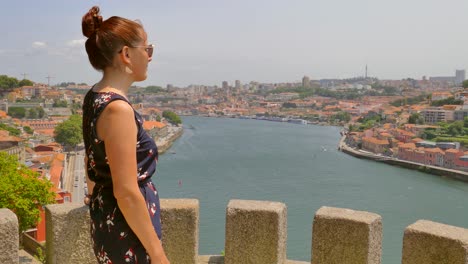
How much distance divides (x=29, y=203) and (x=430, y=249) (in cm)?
503

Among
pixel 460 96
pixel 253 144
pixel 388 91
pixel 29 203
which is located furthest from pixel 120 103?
pixel 388 91

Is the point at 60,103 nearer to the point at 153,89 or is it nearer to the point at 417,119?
the point at 417,119

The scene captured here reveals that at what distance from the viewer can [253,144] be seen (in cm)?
3209

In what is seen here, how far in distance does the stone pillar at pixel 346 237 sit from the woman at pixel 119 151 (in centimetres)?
68

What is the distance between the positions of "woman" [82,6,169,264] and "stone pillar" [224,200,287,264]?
1.99 feet

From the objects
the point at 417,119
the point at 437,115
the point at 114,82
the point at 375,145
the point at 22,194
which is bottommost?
the point at 375,145

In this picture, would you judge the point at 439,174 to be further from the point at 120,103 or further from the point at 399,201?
the point at 120,103

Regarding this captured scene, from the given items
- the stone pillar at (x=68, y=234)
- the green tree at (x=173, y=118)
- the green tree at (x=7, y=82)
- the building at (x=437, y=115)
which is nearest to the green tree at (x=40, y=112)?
the green tree at (x=7, y=82)

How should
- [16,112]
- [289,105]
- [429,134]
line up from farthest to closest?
[289,105] → [16,112] → [429,134]

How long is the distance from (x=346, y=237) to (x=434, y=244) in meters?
0.23

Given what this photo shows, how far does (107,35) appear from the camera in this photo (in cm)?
76

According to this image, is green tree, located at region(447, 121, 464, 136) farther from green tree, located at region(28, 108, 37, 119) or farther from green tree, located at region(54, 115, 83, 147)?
green tree, located at region(28, 108, 37, 119)

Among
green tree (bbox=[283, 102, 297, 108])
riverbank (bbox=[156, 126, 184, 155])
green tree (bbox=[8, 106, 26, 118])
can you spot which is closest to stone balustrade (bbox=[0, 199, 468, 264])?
riverbank (bbox=[156, 126, 184, 155])

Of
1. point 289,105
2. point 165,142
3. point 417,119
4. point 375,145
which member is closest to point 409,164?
point 375,145
